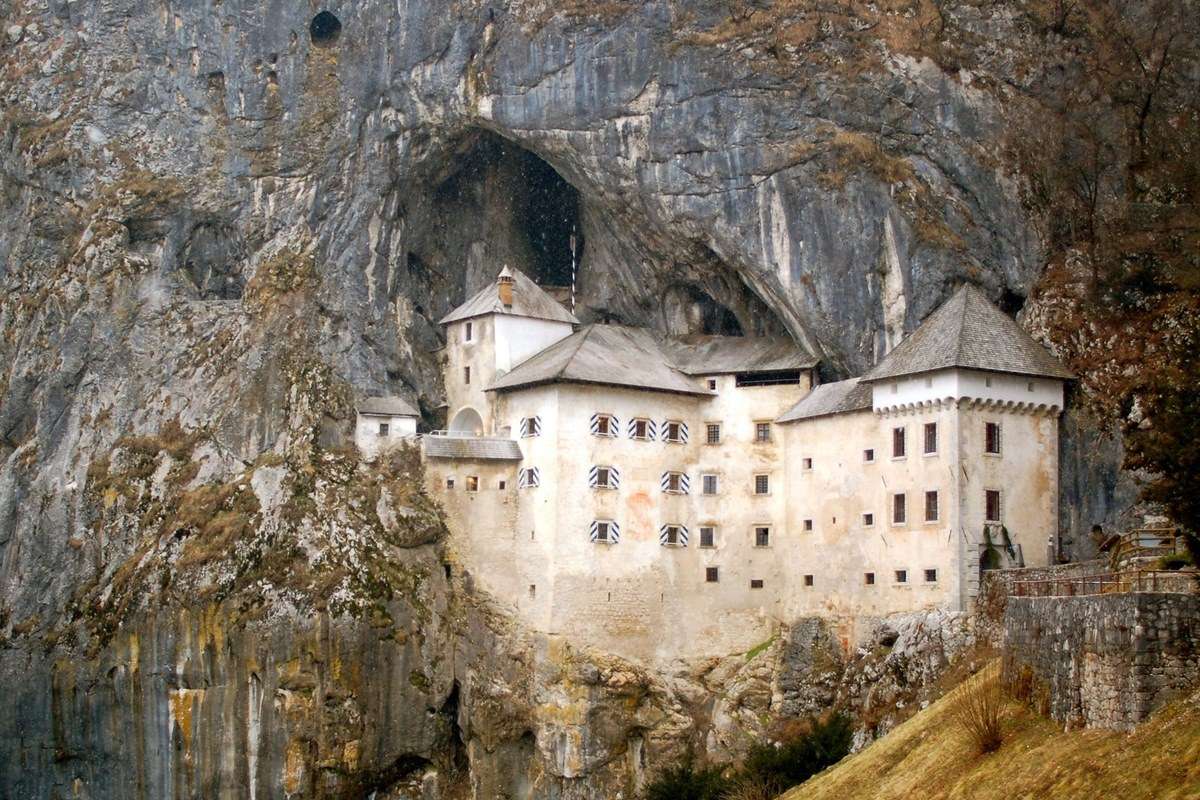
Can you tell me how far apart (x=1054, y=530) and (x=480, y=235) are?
33811mm

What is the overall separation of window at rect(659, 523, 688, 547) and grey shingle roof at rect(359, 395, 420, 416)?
12789 mm

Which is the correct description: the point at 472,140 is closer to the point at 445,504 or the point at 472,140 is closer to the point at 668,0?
the point at 668,0

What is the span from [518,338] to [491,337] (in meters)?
1.24

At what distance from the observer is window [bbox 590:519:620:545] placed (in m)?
86.0

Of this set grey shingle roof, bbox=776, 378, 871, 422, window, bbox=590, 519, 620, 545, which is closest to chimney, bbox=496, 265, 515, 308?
window, bbox=590, 519, 620, 545

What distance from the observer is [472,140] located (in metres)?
94.5

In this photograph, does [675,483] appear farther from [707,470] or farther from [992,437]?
[992,437]

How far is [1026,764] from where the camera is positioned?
4466 cm

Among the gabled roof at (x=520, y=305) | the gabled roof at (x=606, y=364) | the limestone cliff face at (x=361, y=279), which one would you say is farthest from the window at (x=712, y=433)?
the gabled roof at (x=520, y=305)

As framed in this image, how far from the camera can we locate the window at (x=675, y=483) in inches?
3442

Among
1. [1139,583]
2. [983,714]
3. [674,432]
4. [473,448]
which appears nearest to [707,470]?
[674,432]

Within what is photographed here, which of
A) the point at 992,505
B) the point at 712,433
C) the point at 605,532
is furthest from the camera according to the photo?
the point at 712,433

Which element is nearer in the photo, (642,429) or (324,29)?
(642,429)

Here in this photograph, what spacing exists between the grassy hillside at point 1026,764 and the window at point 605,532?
2843 centimetres
